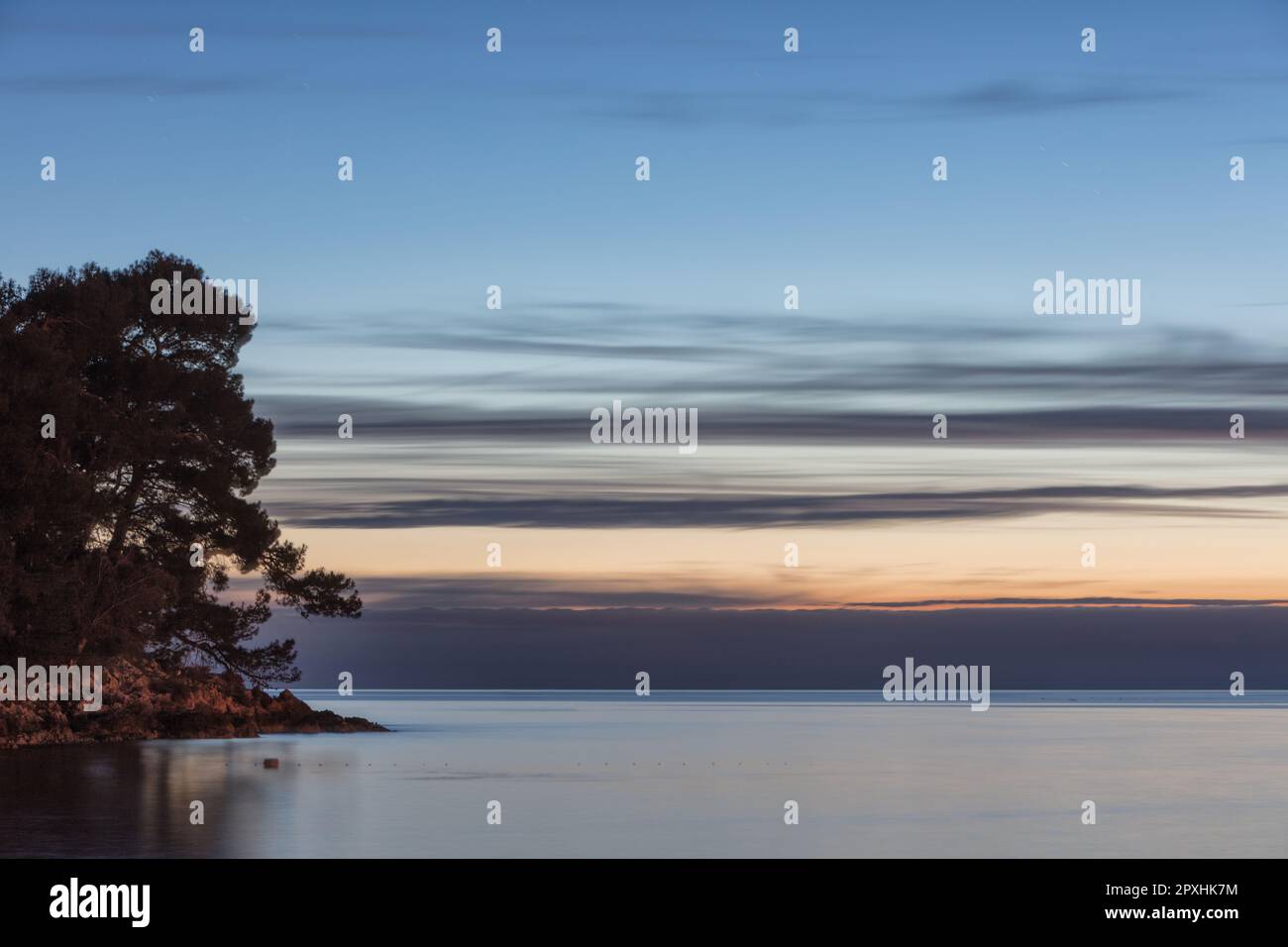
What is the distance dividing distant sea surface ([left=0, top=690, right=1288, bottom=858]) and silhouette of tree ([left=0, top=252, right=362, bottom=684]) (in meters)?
3.82

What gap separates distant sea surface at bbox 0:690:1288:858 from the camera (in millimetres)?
25891

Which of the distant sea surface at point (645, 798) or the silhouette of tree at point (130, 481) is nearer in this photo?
the distant sea surface at point (645, 798)

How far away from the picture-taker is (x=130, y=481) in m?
53.0

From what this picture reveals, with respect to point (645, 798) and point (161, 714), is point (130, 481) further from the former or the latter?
point (645, 798)

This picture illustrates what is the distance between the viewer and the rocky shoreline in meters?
50.2

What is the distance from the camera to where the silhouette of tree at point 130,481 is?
4450 cm

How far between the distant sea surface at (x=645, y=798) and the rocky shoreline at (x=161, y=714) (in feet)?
5.60

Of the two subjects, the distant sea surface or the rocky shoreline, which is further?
the rocky shoreline

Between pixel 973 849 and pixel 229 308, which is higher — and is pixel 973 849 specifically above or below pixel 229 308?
below

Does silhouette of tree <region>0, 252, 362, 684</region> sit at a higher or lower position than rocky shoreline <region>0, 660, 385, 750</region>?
higher
